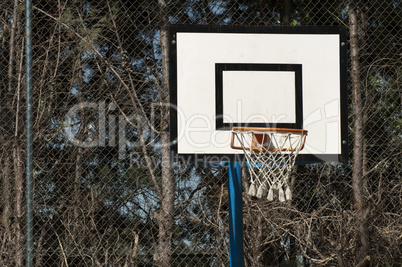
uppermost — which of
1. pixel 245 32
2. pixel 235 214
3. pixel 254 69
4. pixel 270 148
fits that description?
pixel 245 32

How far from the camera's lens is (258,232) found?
4508 mm

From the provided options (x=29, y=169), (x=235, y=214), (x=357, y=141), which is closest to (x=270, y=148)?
(x=235, y=214)

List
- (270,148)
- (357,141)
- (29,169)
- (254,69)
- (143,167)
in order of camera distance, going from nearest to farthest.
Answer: (270,148), (254,69), (29,169), (357,141), (143,167)

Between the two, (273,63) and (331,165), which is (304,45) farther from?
(331,165)

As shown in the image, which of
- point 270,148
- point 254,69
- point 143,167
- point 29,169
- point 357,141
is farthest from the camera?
point 143,167

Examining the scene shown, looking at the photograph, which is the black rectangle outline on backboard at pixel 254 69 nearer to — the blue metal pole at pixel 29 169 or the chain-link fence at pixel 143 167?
the chain-link fence at pixel 143 167

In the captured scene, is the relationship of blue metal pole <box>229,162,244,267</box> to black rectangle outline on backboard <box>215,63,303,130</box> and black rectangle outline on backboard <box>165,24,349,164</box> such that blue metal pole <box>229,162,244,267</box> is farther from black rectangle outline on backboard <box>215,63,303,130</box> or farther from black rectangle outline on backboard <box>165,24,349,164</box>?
black rectangle outline on backboard <box>215,63,303,130</box>

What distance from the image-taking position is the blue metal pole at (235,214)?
3.64 metres

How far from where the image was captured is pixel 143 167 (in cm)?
504

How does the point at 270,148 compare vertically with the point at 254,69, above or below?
below

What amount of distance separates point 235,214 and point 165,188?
115cm

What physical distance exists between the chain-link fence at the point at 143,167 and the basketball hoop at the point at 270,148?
1111mm

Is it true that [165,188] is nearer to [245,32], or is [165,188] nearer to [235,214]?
[235,214]

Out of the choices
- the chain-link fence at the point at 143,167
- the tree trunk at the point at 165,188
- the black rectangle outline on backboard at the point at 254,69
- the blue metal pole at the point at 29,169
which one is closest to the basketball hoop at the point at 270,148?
the black rectangle outline on backboard at the point at 254,69
